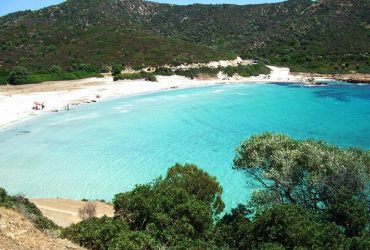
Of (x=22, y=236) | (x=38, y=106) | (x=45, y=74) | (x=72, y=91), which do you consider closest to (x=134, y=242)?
(x=22, y=236)

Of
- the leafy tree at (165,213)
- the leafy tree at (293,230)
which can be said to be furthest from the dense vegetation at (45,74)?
the leafy tree at (293,230)

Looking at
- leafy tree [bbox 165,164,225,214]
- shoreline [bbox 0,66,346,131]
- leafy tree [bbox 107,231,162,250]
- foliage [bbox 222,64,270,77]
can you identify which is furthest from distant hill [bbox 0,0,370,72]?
Result: leafy tree [bbox 107,231,162,250]

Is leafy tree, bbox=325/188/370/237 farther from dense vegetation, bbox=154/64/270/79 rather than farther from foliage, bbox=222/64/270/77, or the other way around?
foliage, bbox=222/64/270/77

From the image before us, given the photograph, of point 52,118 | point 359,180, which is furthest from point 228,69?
point 359,180

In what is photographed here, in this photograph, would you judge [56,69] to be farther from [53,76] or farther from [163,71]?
[163,71]

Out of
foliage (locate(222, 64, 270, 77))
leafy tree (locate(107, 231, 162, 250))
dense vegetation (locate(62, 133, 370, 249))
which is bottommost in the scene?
foliage (locate(222, 64, 270, 77))

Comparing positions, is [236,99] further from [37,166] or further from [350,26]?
[350,26]
